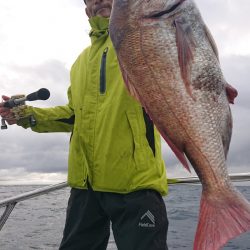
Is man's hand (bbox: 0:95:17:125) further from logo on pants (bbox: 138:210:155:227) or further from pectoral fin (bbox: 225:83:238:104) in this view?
pectoral fin (bbox: 225:83:238:104)

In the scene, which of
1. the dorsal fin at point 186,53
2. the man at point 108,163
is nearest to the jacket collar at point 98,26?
the man at point 108,163

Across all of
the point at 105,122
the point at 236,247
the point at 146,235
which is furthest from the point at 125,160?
the point at 236,247

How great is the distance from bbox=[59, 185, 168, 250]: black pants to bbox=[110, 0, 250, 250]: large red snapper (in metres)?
0.90

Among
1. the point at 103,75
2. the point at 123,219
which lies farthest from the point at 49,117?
the point at 123,219

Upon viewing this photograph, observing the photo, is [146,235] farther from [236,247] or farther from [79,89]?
[236,247]

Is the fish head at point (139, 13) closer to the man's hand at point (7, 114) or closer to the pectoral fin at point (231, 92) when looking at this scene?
the pectoral fin at point (231, 92)

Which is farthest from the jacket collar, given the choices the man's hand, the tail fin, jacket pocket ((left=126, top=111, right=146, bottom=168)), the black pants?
the tail fin

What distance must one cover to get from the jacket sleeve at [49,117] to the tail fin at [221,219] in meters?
1.77

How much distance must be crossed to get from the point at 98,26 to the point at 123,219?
4.54ft

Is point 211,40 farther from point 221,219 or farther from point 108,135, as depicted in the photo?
point 108,135

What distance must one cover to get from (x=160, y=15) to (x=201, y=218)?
86 cm

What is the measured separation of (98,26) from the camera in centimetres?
304

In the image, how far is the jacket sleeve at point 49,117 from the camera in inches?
128

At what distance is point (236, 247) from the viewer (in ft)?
29.0
